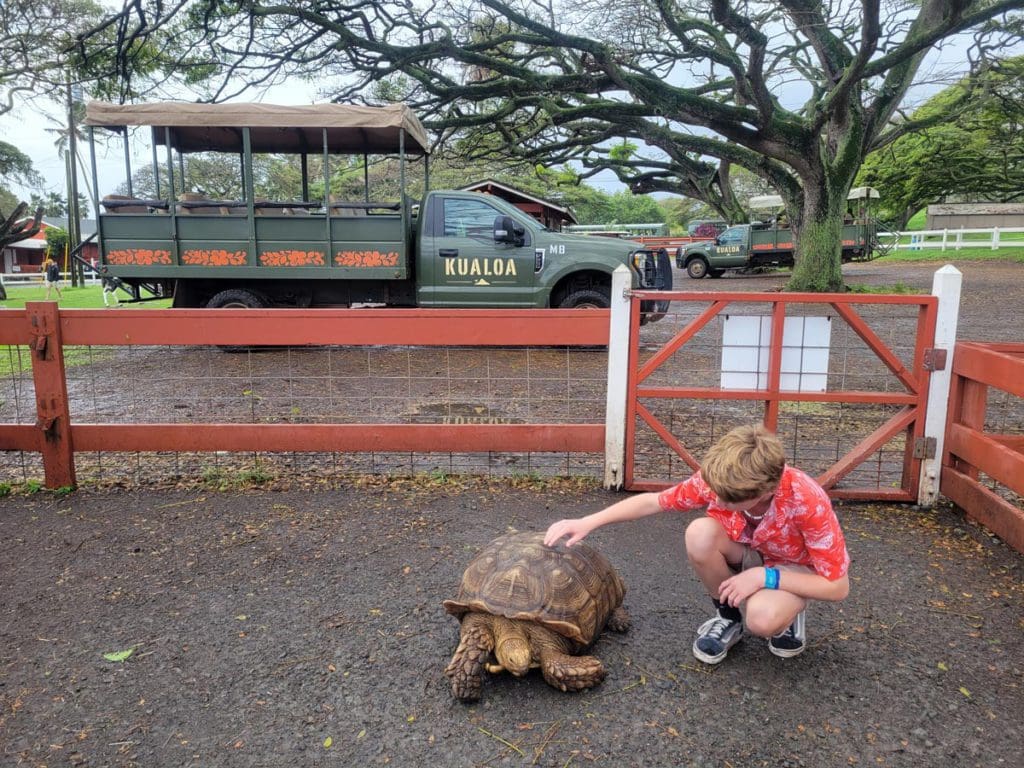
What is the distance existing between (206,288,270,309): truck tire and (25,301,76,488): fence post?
19.0 feet

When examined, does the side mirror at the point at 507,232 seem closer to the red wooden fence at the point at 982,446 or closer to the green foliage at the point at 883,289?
the red wooden fence at the point at 982,446

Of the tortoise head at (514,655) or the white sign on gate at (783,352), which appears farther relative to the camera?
the white sign on gate at (783,352)

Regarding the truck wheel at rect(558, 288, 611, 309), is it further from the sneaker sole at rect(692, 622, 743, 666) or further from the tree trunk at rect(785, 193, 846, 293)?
the tree trunk at rect(785, 193, 846, 293)

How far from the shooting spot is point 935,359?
4234mm

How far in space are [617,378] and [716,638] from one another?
6.39 ft

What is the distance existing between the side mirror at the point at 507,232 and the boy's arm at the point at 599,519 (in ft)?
25.1

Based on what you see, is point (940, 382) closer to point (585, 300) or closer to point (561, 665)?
point (561, 665)

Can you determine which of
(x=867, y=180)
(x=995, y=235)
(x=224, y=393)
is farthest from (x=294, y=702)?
(x=867, y=180)

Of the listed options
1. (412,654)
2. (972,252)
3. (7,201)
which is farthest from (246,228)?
(7,201)

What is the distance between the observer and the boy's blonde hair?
2.32m

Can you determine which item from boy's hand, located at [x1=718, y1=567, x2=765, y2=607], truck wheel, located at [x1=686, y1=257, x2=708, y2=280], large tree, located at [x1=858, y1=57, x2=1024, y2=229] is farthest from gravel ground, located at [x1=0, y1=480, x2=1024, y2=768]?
large tree, located at [x1=858, y1=57, x2=1024, y2=229]

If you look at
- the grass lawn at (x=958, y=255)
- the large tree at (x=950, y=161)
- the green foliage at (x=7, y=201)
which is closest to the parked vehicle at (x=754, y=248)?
the grass lawn at (x=958, y=255)

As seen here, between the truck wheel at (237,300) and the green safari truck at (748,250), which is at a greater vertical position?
the green safari truck at (748,250)

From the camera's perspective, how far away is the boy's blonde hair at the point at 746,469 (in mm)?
2318
